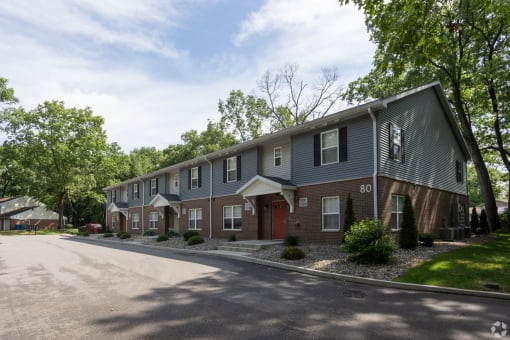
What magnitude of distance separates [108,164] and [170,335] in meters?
47.8

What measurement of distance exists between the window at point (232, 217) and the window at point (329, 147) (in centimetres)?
690

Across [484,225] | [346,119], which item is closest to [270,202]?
[346,119]

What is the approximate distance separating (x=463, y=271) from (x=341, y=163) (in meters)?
6.41

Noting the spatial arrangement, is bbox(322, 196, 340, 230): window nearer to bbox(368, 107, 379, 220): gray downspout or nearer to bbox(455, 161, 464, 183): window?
bbox(368, 107, 379, 220): gray downspout

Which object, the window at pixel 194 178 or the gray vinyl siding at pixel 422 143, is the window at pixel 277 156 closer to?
the gray vinyl siding at pixel 422 143

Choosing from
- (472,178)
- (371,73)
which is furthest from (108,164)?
(472,178)

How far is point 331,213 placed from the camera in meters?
15.6

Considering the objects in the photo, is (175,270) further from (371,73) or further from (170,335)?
(371,73)

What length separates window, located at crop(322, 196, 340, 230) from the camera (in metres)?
15.3

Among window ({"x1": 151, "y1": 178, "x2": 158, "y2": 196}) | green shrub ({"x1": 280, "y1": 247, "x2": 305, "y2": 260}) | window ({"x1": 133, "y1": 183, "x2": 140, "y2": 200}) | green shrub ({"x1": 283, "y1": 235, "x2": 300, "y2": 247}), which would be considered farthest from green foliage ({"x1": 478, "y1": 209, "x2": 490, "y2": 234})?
window ({"x1": 133, "y1": 183, "x2": 140, "y2": 200})

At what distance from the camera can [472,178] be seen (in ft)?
177

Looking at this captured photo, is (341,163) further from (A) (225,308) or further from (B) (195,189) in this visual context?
(B) (195,189)

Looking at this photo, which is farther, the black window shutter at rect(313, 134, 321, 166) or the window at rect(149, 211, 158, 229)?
the window at rect(149, 211, 158, 229)

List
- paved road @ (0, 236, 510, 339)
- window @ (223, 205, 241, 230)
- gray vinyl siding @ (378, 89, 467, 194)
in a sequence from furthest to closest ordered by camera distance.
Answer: window @ (223, 205, 241, 230), gray vinyl siding @ (378, 89, 467, 194), paved road @ (0, 236, 510, 339)
